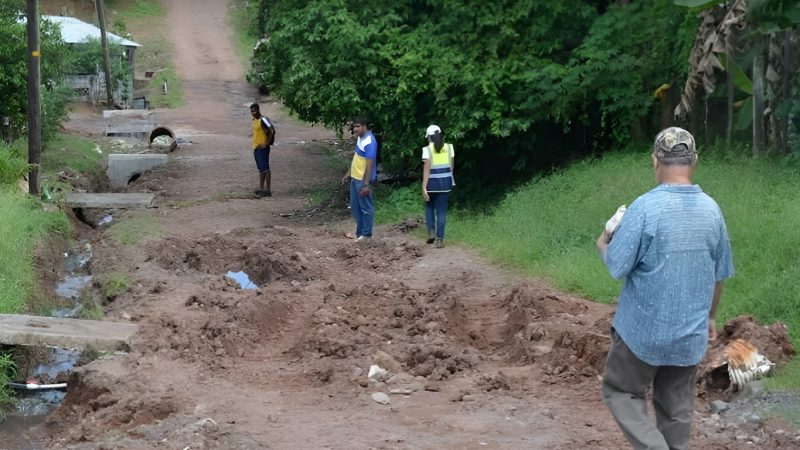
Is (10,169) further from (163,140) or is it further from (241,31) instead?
(241,31)

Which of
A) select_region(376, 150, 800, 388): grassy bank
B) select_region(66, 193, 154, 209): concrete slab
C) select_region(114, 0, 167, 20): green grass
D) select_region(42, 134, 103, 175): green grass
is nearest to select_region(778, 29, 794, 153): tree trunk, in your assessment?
select_region(376, 150, 800, 388): grassy bank

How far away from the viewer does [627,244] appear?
16.6 ft

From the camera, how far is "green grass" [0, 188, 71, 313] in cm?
1172

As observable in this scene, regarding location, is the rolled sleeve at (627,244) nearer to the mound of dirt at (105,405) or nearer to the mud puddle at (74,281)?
the mound of dirt at (105,405)

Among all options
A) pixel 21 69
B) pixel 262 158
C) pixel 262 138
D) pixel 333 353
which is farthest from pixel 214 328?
pixel 21 69

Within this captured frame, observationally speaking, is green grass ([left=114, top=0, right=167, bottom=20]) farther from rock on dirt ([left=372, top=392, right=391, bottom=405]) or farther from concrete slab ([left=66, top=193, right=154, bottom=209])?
rock on dirt ([left=372, top=392, right=391, bottom=405])

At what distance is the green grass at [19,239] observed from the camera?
38.4ft

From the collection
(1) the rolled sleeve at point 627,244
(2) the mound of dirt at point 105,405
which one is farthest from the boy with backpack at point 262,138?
(1) the rolled sleeve at point 627,244

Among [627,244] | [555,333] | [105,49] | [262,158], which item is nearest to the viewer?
[627,244]

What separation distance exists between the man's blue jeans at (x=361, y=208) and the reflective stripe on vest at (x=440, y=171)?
92cm

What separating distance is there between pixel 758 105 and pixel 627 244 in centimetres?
998

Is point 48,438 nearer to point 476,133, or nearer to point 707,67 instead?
point 707,67

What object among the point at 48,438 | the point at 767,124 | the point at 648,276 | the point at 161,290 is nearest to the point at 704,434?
the point at 648,276

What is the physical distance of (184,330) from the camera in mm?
10164
